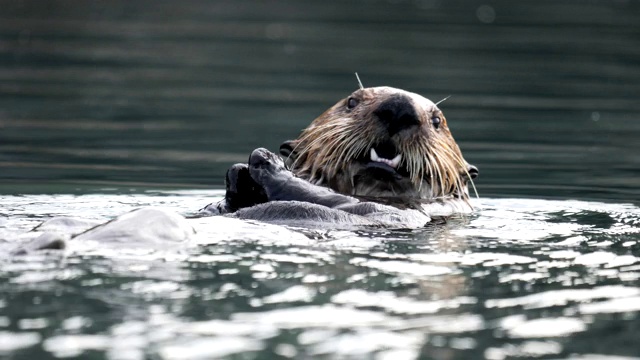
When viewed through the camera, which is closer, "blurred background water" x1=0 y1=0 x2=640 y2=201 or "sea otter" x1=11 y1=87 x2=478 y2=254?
"sea otter" x1=11 y1=87 x2=478 y2=254

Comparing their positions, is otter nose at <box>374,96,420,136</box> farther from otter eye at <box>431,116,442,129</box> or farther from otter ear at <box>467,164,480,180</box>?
otter ear at <box>467,164,480,180</box>

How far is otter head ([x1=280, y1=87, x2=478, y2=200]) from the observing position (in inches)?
249

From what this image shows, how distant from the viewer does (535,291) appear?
444 centimetres

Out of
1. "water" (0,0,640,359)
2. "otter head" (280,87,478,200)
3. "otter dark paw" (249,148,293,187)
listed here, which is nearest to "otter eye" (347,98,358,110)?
"otter head" (280,87,478,200)

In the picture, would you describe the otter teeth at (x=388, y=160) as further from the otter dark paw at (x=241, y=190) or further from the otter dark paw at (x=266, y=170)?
the otter dark paw at (x=241, y=190)

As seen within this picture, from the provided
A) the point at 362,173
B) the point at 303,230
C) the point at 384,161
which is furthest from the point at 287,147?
the point at 303,230

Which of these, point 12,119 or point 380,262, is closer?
point 380,262

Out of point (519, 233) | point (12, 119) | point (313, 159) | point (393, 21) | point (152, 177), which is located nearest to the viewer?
point (519, 233)

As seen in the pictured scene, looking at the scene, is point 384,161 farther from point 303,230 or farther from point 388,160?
point 303,230

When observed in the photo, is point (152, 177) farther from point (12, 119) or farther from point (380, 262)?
point (380, 262)

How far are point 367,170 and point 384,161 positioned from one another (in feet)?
0.37

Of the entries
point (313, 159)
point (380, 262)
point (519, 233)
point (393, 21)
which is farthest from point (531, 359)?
point (393, 21)

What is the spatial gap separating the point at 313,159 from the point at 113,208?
1.27 metres

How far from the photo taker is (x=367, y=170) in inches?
254
